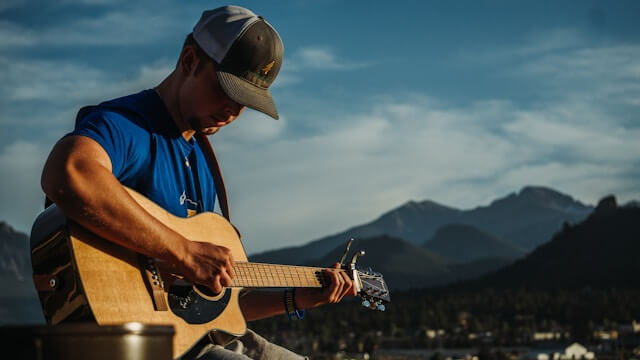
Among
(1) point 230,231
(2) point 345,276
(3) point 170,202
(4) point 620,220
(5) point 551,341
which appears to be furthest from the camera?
(4) point 620,220

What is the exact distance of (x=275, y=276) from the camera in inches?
216

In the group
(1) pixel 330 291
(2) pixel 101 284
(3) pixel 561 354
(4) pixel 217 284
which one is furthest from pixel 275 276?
(3) pixel 561 354

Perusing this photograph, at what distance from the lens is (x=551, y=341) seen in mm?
104125

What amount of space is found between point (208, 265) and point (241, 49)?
1080 mm

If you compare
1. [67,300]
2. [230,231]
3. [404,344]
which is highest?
[404,344]

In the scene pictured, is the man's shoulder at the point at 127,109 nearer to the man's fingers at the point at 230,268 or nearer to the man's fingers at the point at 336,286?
the man's fingers at the point at 230,268

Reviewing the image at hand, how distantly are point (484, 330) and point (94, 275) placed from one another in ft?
344

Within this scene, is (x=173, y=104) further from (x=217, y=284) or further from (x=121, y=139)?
(x=217, y=284)

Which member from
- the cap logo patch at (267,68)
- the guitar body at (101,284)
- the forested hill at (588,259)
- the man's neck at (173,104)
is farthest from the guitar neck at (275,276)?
the forested hill at (588,259)

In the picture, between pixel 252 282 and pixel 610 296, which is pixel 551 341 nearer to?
pixel 610 296

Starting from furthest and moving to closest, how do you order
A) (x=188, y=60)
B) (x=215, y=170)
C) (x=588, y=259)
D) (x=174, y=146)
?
Answer: 1. (x=588, y=259)
2. (x=215, y=170)
3. (x=188, y=60)
4. (x=174, y=146)

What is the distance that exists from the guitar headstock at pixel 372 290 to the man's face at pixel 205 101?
1.94m

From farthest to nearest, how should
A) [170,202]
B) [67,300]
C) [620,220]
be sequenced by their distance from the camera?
[620,220]
[170,202]
[67,300]

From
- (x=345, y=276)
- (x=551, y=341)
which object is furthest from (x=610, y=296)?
(x=345, y=276)
